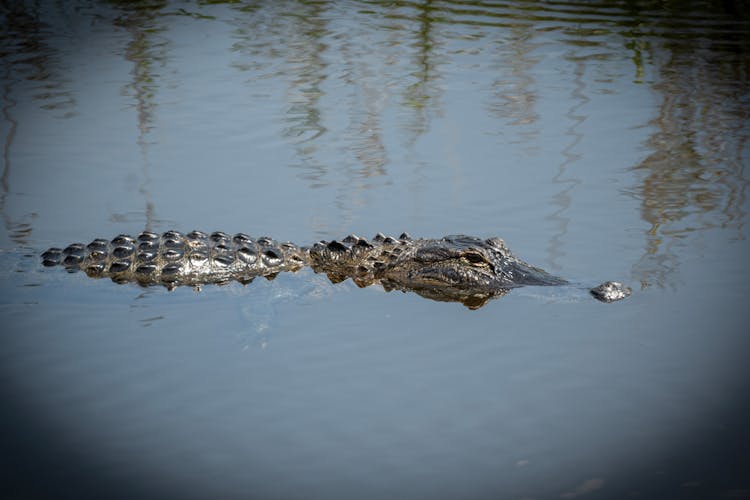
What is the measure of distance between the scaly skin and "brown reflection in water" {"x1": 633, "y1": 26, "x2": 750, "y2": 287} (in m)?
2.62

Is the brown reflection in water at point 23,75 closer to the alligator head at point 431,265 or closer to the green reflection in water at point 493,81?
the green reflection in water at point 493,81

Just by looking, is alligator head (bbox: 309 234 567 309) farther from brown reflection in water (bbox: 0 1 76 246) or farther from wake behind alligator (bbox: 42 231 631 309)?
brown reflection in water (bbox: 0 1 76 246)

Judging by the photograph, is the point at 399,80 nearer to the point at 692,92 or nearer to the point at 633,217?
the point at 692,92

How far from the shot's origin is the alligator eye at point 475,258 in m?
6.66

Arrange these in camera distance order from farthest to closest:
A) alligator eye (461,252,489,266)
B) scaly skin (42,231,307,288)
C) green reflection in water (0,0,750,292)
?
green reflection in water (0,0,750,292) < alligator eye (461,252,489,266) < scaly skin (42,231,307,288)

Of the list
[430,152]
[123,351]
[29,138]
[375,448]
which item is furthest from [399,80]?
[375,448]

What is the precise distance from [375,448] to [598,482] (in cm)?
105

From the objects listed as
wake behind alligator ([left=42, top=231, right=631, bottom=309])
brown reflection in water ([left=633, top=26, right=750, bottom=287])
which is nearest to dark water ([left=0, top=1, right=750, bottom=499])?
brown reflection in water ([left=633, top=26, right=750, bottom=287])

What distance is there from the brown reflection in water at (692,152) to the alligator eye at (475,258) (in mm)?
1072

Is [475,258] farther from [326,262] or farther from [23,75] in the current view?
[23,75]

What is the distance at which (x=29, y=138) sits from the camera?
912cm

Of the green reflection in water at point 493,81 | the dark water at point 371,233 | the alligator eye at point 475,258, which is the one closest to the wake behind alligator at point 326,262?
the alligator eye at point 475,258

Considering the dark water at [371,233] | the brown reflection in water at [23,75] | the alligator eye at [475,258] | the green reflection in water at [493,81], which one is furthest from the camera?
the green reflection in water at [493,81]

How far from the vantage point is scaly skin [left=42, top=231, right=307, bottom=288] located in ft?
21.5
